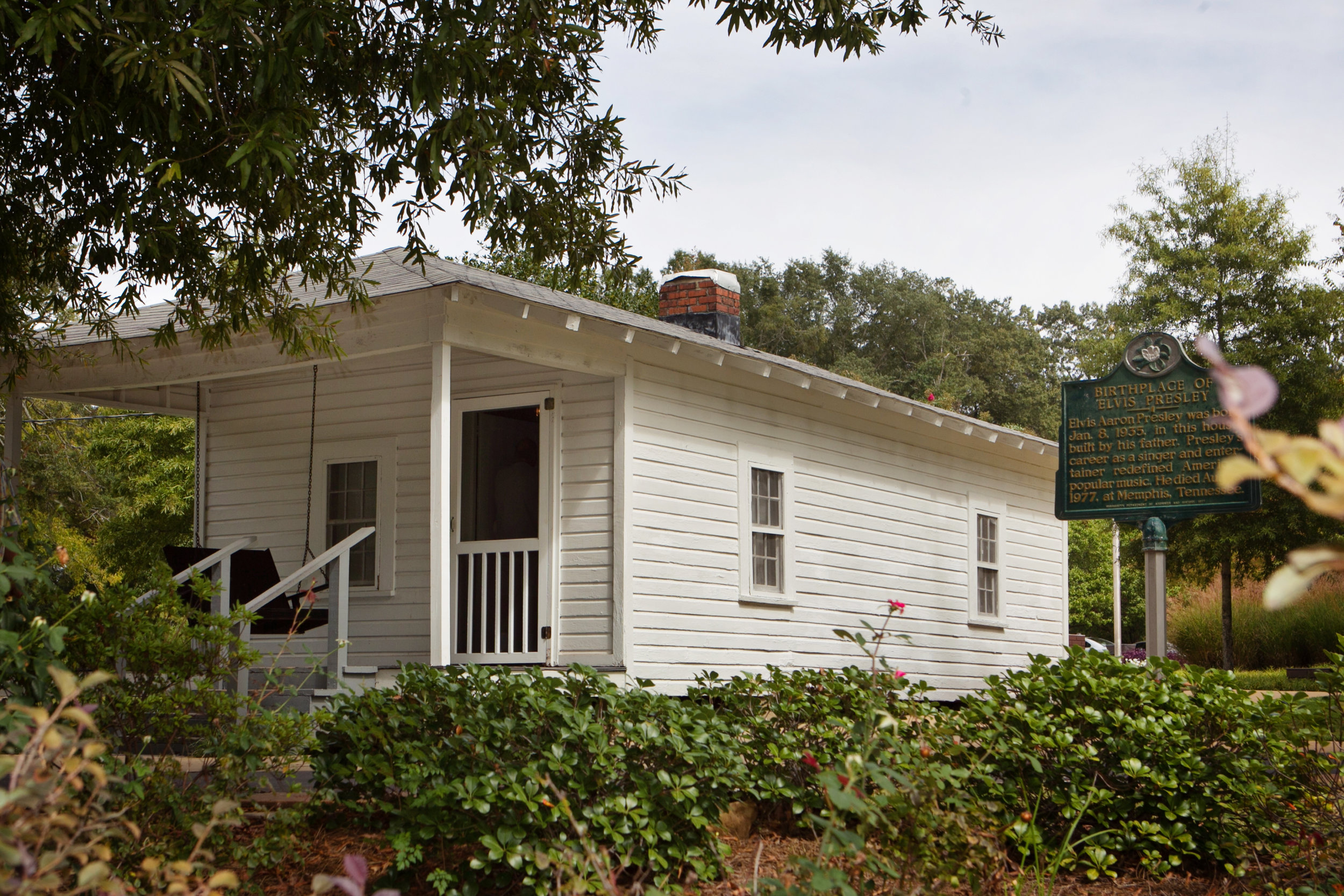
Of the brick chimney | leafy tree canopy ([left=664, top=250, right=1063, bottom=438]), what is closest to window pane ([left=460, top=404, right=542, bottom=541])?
the brick chimney

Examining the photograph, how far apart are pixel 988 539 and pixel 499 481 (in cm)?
668

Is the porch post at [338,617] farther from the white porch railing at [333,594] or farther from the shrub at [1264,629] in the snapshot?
the shrub at [1264,629]

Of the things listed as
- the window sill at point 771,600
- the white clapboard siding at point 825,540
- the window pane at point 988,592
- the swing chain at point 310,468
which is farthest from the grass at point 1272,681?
the swing chain at point 310,468

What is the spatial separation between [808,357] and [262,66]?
164ft

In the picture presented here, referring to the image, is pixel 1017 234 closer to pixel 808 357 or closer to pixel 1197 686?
pixel 808 357

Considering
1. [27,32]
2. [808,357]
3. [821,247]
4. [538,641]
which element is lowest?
[538,641]

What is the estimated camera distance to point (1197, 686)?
5.69 metres

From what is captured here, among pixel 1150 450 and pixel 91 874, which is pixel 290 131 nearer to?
pixel 91 874

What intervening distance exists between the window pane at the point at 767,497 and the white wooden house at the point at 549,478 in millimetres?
26

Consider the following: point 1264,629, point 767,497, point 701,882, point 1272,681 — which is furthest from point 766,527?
point 1264,629

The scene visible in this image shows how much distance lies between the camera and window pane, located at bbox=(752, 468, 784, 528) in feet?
34.8

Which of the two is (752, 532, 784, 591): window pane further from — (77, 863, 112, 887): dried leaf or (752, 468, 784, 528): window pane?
(77, 863, 112, 887): dried leaf

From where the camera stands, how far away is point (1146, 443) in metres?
10.2

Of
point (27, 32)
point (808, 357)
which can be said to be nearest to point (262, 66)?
point (27, 32)
